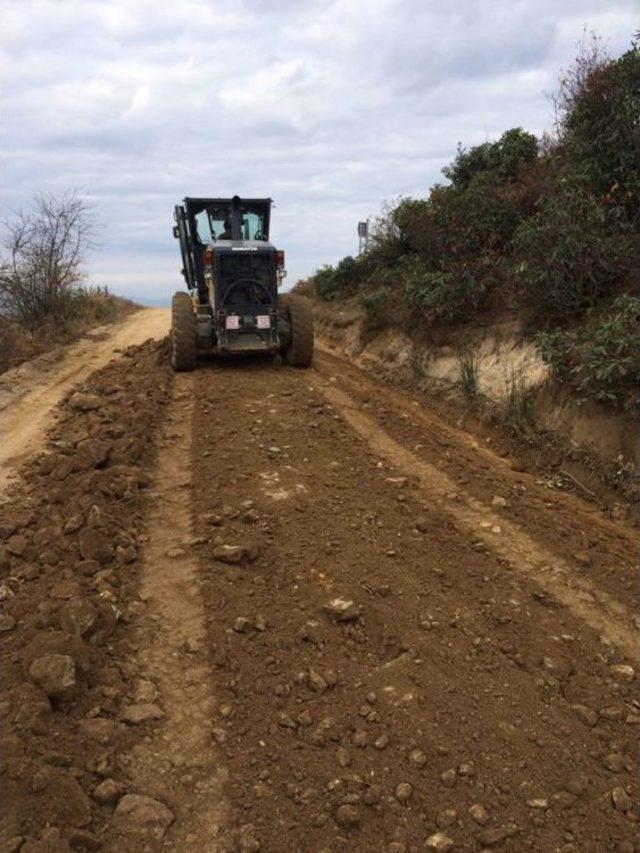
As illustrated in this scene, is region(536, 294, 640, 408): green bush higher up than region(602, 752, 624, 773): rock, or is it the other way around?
region(536, 294, 640, 408): green bush

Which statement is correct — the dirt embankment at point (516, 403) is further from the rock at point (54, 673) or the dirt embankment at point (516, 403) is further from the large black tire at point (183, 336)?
the rock at point (54, 673)

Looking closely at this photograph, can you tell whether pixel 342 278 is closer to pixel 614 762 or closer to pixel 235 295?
pixel 235 295

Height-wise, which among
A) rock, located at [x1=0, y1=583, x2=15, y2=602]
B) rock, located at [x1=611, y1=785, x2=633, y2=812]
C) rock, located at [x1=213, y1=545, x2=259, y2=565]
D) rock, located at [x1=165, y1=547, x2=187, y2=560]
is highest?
rock, located at [x1=213, y1=545, x2=259, y2=565]

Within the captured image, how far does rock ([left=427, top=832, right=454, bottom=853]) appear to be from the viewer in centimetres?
242

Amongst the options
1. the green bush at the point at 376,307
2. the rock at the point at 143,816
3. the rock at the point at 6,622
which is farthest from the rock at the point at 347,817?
the green bush at the point at 376,307

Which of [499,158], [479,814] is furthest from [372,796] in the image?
[499,158]

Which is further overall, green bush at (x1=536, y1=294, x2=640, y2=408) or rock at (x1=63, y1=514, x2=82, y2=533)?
green bush at (x1=536, y1=294, x2=640, y2=408)

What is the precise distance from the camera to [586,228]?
7.89m

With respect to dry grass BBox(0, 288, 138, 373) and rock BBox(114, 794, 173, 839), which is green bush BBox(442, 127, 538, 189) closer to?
dry grass BBox(0, 288, 138, 373)

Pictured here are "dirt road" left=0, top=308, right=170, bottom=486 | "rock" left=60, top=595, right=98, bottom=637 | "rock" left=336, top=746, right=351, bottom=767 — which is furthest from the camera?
"dirt road" left=0, top=308, right=170, bottom=486

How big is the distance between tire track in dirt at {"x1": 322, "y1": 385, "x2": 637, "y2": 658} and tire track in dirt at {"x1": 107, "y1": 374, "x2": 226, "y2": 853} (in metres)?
2.27

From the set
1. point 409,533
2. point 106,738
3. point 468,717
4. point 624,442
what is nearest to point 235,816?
point 106,738

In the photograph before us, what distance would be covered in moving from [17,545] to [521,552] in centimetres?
369

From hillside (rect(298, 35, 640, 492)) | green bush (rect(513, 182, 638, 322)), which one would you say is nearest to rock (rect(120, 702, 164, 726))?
hillside (rect(298, 35, 640, 492))
